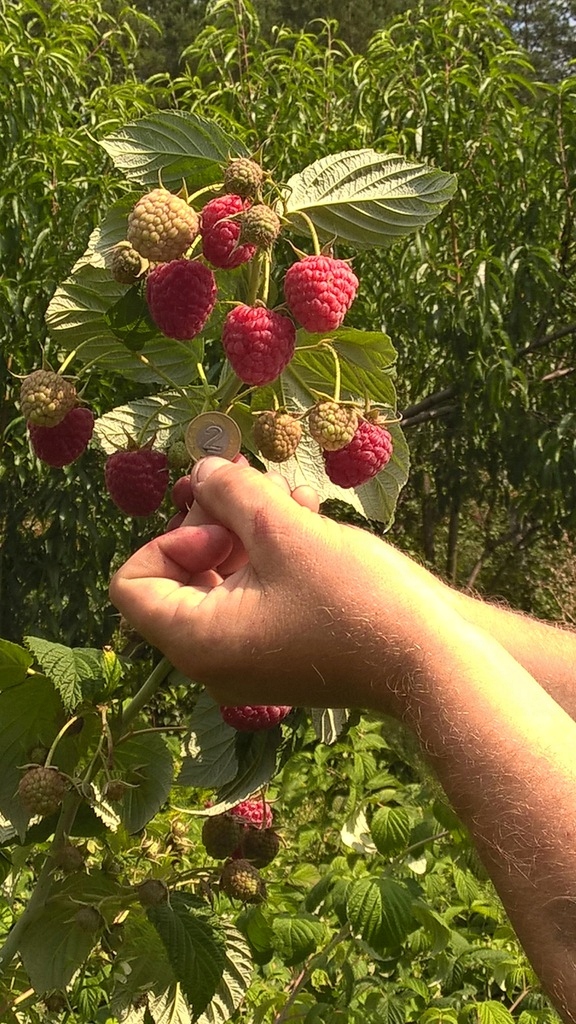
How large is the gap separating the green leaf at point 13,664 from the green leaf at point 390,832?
22.7 inches

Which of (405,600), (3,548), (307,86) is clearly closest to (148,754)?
(405,600)

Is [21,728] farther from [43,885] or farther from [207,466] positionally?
[207,466]

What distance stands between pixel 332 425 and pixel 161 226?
0.61ft

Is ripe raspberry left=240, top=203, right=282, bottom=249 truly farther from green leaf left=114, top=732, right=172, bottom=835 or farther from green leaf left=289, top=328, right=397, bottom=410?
green leaf left=114, top=732, right=172, bottom=835

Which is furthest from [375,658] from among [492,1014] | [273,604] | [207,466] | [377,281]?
[377,281]

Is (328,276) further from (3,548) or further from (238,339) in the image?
(3,548)

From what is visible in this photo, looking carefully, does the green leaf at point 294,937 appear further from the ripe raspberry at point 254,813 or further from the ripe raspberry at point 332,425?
the ripe raspberry at point 332,425

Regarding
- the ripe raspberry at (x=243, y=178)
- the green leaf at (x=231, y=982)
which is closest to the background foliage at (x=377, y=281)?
the green leaf at (x=231, y=982)

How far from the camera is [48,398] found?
2.51ft

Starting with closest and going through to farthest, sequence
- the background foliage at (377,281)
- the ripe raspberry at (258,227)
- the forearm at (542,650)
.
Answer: the ripe raspberry at (258,227) → the forearm at (542,650) → the background foliage at (377,281)

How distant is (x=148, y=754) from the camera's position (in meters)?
0.87

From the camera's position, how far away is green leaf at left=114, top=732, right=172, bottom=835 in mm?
866

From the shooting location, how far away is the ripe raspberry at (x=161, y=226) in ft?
2.22

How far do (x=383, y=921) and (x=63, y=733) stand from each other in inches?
19.3
